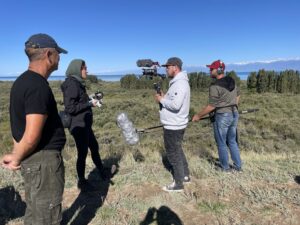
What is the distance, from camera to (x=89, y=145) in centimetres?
541

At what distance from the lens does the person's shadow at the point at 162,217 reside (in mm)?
4168

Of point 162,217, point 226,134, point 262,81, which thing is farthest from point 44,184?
point 262,81

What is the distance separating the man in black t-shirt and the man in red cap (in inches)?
127

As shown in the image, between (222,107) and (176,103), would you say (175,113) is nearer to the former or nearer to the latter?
(176,103)

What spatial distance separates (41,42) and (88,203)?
2.70m

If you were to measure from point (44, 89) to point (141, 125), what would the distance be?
60.4 ft

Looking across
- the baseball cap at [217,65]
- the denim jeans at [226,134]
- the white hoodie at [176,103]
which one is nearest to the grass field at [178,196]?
the denim jeans at [226,134]

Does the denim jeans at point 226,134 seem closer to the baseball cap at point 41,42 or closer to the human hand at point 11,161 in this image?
the baseball cap at point 41,42

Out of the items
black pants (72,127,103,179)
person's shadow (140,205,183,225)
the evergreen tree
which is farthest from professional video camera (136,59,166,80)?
the evergreen tree

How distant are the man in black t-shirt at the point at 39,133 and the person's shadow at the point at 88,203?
58.0 inches

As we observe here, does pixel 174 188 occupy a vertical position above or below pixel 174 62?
below

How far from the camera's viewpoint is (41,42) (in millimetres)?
2684

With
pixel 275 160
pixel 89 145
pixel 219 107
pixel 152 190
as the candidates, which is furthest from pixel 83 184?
pixel 275 160

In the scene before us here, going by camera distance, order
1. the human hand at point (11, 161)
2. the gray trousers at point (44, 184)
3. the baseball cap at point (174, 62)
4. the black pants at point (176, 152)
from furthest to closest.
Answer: the black pants at point (176, 152) < the baseball cap at point (174, 62) < the gray trousers at point (44, 184) < the human hand at point (11, 161)
